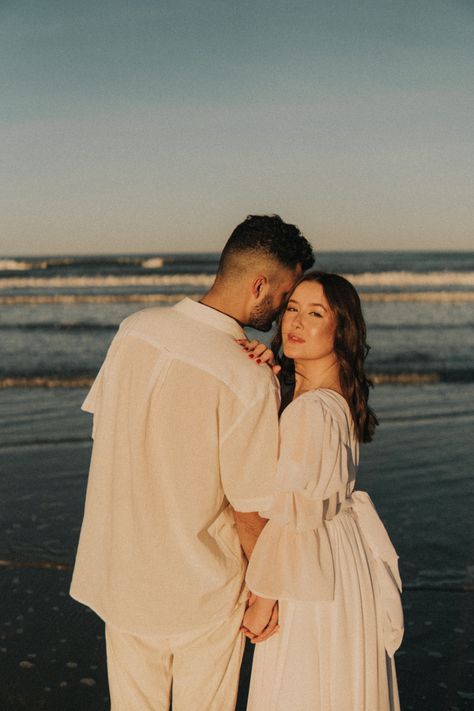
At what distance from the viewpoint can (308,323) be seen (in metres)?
2.66

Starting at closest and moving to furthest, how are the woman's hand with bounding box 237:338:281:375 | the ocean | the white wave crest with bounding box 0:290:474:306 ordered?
1. the woman's hand with bounding box 237:338:281:375
2. the ocean
3. the white wave crest with bounding box 0:290:474:306

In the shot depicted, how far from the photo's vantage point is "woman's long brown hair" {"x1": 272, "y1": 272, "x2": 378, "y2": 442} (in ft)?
8.54

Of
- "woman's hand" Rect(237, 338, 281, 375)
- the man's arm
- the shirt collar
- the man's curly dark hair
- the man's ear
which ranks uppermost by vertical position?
the man's curly dark hair

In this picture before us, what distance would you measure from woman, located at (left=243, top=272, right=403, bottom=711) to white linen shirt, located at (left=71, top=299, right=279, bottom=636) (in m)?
0.12

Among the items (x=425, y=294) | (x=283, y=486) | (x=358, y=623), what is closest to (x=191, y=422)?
(x=283, y=486)

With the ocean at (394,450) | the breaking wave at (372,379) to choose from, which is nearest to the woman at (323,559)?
the ocean at (394,450)

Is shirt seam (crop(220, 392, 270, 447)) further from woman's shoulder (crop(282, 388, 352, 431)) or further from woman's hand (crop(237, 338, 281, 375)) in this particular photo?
woman's shoulder (crop(282, 388, 352, 431))

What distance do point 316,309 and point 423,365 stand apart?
957 centimetres

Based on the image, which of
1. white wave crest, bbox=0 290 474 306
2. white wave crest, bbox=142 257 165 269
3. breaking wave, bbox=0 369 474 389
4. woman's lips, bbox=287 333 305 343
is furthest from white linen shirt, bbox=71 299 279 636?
white wave crest, bbox=142 257 165 269

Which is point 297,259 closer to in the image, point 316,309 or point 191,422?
point 316,309

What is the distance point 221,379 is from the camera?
2.07m

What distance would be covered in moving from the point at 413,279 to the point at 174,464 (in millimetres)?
28761

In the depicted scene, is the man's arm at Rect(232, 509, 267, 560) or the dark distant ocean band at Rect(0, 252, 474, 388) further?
the dark distant ocean band at Rect(0, 252, 474, 388)

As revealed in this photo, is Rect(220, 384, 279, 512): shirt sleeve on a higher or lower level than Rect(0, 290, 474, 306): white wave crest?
higher
